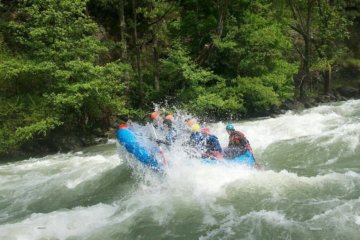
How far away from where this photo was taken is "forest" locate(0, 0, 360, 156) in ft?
43.1

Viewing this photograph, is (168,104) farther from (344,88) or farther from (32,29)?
(344,88)

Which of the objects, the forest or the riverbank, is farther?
the forest

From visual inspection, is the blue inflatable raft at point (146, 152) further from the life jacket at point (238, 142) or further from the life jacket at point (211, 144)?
the life jacket at point (211, 144)

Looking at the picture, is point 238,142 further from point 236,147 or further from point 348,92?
point 348,92

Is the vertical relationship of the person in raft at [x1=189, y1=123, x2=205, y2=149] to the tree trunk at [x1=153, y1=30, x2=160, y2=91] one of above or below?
below

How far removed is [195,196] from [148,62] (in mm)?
11132

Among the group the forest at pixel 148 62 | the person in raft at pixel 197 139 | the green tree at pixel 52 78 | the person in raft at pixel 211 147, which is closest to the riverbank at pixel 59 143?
the forest at pixel 148 62

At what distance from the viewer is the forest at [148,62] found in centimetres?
1313

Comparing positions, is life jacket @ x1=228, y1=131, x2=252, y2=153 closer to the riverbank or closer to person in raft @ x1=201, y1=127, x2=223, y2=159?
person in raft @ x1=201, y1=127, x2=223, y2=159

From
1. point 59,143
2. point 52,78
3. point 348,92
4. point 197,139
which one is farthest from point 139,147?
point 348,92

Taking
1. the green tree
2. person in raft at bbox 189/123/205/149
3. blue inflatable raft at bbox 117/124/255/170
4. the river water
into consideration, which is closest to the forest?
the green tree

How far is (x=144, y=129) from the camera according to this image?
392 inches

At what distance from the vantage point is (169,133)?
9.63m

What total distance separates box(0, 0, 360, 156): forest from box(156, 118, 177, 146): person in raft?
3917 mm
